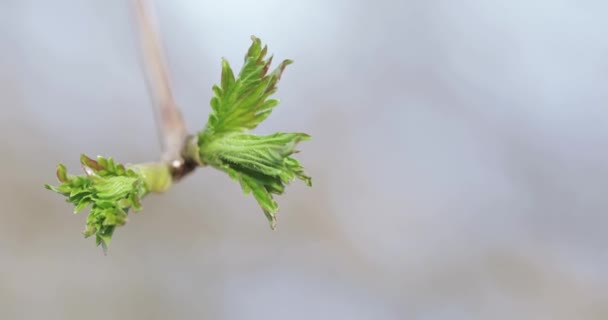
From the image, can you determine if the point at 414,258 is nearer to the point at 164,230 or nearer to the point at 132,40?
the point at 164,230

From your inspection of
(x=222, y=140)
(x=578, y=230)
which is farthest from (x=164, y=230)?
(x=222, y=140)

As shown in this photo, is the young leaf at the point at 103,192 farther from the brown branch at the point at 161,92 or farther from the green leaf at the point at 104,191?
the brown branch at the point at 161,92

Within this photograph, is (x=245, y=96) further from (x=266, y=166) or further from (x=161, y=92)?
(x=161, y=92)

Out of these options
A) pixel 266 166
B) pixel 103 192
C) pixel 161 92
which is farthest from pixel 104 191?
pixel 161 92

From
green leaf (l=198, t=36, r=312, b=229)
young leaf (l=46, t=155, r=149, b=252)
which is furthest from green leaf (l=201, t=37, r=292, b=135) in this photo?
young leaf (l=46, t=155, r=149, b=252)

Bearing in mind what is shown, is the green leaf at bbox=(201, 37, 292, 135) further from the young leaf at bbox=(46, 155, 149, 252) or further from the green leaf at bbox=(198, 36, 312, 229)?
the young leaf at bbox=(46, 155, 149, 252)

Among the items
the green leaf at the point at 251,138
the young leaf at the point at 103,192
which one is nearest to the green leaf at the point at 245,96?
the green leaf at the point at 251,138

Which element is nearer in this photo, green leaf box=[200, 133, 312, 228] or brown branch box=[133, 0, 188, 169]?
green leaf box=[200, 133, 312, 228]

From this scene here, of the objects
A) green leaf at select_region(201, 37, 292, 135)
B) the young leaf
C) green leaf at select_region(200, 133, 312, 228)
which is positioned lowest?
the young leaf
